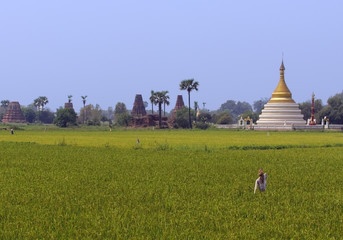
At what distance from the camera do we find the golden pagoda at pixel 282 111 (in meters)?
92.6

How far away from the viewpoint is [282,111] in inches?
3701

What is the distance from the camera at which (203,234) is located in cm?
1095

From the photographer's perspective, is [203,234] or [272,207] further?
[272,207]

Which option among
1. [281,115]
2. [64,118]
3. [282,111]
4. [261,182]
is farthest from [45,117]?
[261,182]

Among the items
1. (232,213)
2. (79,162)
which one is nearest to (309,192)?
(232,213)

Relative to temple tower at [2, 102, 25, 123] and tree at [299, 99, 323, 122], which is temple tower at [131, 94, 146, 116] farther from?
tree at [299, 99, 323, 122]

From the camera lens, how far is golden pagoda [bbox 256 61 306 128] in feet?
304

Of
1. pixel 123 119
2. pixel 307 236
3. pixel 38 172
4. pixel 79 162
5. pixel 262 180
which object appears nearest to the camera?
pixel 307 236

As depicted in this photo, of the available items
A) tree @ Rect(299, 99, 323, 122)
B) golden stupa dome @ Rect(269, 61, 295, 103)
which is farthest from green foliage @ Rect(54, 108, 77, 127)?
tree @ Rect(299, 99, 323, 122)

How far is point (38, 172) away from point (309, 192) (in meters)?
10.5

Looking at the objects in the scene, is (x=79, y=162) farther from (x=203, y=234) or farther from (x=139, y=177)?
(x=203, y=234)

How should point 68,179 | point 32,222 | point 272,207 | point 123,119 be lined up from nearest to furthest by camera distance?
point 32,222, point 272,207, point 68,179, point 123,119

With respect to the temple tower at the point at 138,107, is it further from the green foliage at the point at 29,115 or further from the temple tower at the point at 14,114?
the green foliage at the point at 29,115

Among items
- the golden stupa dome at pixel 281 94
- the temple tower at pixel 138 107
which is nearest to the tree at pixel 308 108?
the golden stupa dome at pixel 281 94
